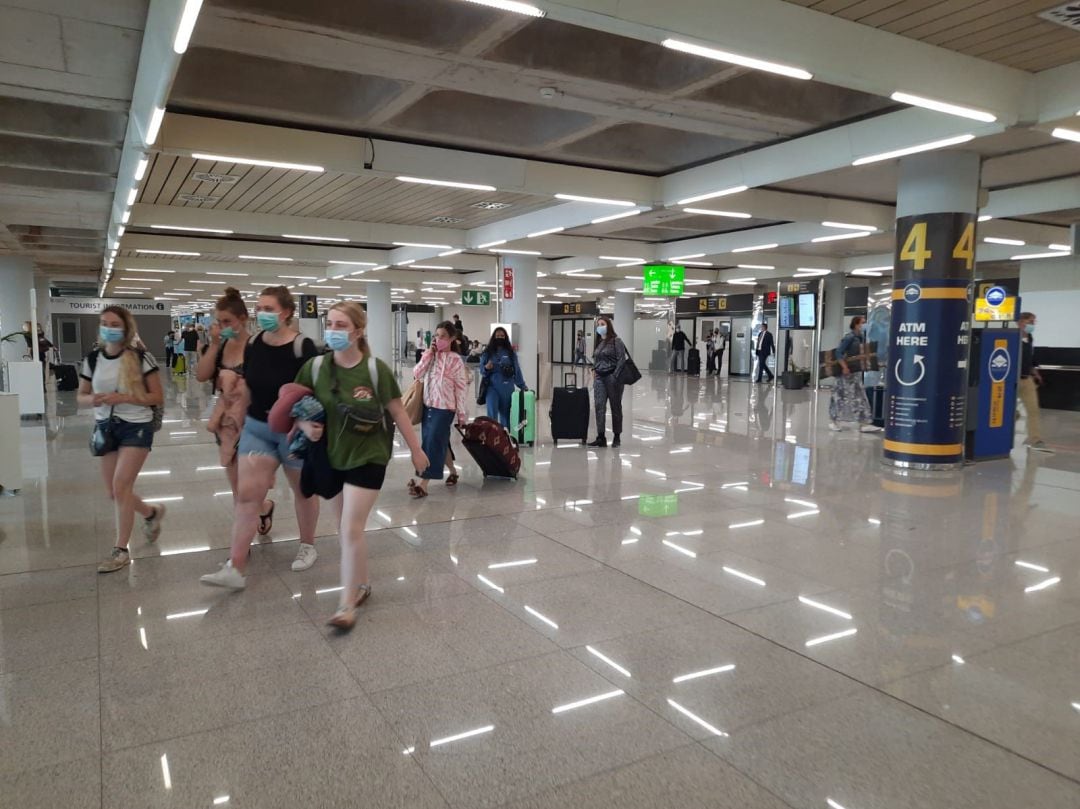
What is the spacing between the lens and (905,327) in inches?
344

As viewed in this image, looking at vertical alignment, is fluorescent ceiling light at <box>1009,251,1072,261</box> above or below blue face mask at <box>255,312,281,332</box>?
above

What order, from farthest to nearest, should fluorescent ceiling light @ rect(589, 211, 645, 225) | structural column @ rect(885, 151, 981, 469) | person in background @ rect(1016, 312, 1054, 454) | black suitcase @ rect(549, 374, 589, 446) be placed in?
fluorescent ceiling light @ rect(589, 211, 645, 225) < black suitcase @ rect(549, 374, 589, 446) < person in background @ rect(1016, 312, 1054, 454) < structural column @ rect(885, 151, 981, 469)

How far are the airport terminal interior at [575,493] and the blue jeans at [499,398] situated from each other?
0.58 ft

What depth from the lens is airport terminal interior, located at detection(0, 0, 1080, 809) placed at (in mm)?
2805

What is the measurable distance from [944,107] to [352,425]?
5.54 m

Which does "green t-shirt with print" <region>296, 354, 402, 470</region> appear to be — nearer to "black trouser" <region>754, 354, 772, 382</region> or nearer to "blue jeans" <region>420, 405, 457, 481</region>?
"blue jeans" <region>420, 405, 457, 481</region>

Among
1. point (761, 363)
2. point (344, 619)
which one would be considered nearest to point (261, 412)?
point (344, 619)

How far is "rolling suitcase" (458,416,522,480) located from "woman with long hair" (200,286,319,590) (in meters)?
3.29

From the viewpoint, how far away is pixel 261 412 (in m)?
4.42

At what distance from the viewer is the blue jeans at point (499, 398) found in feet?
32.1

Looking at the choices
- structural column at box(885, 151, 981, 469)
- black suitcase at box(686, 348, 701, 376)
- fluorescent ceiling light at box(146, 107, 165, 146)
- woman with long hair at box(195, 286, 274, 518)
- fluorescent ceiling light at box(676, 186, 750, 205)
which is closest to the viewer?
woman with long hair at box(195, 286, 274, 518)

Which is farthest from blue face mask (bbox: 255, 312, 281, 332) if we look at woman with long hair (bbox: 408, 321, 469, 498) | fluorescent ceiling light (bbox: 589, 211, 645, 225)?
fluorescent ceiling light (bbox: 589, 211, 645, 225)

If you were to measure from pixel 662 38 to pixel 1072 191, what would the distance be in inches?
379

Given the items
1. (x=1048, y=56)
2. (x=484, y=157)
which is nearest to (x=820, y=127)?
(x=1048, y=56)
